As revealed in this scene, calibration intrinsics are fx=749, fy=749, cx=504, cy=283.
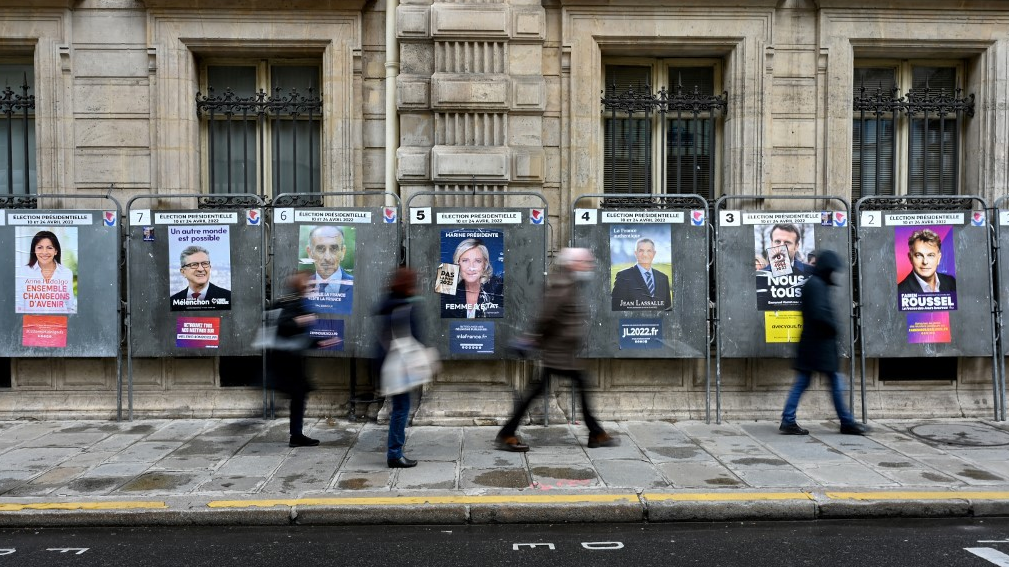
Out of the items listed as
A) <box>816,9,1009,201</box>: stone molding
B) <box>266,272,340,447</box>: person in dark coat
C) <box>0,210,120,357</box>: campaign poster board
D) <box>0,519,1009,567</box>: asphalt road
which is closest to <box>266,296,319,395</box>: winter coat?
<box>266,272,340,447</box>: person in dark coat

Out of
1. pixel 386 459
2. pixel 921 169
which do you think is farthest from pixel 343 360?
pixel 921 169

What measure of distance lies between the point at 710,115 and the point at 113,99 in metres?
6.91

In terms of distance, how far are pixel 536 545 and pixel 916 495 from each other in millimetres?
2932

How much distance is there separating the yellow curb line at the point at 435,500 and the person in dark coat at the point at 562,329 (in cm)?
130

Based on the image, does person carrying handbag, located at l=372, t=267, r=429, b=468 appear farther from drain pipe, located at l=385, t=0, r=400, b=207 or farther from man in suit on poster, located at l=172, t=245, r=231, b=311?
man in suit on poster, located at l=172, t=245, r=231, b=311

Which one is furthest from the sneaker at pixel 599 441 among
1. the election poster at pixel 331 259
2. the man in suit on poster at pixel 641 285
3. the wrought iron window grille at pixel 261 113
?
the wrought iron window grille at pixel 261 113

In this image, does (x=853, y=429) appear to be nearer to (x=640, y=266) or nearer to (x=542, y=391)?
(x=640, y=266)

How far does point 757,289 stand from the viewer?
8.01m

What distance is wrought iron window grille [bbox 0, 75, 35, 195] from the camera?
877 cm

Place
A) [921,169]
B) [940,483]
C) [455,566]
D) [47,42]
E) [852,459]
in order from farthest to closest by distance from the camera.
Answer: [921,169] → [47,42] → [852,459] → [940,483] → [455,566]

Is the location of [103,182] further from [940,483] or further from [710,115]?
[940,483]

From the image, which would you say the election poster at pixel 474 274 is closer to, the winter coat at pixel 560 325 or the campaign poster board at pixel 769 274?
the winter coat at pixel 560 325

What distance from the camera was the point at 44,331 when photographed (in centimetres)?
807

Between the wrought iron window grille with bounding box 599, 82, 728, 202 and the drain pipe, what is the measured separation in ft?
7.96
